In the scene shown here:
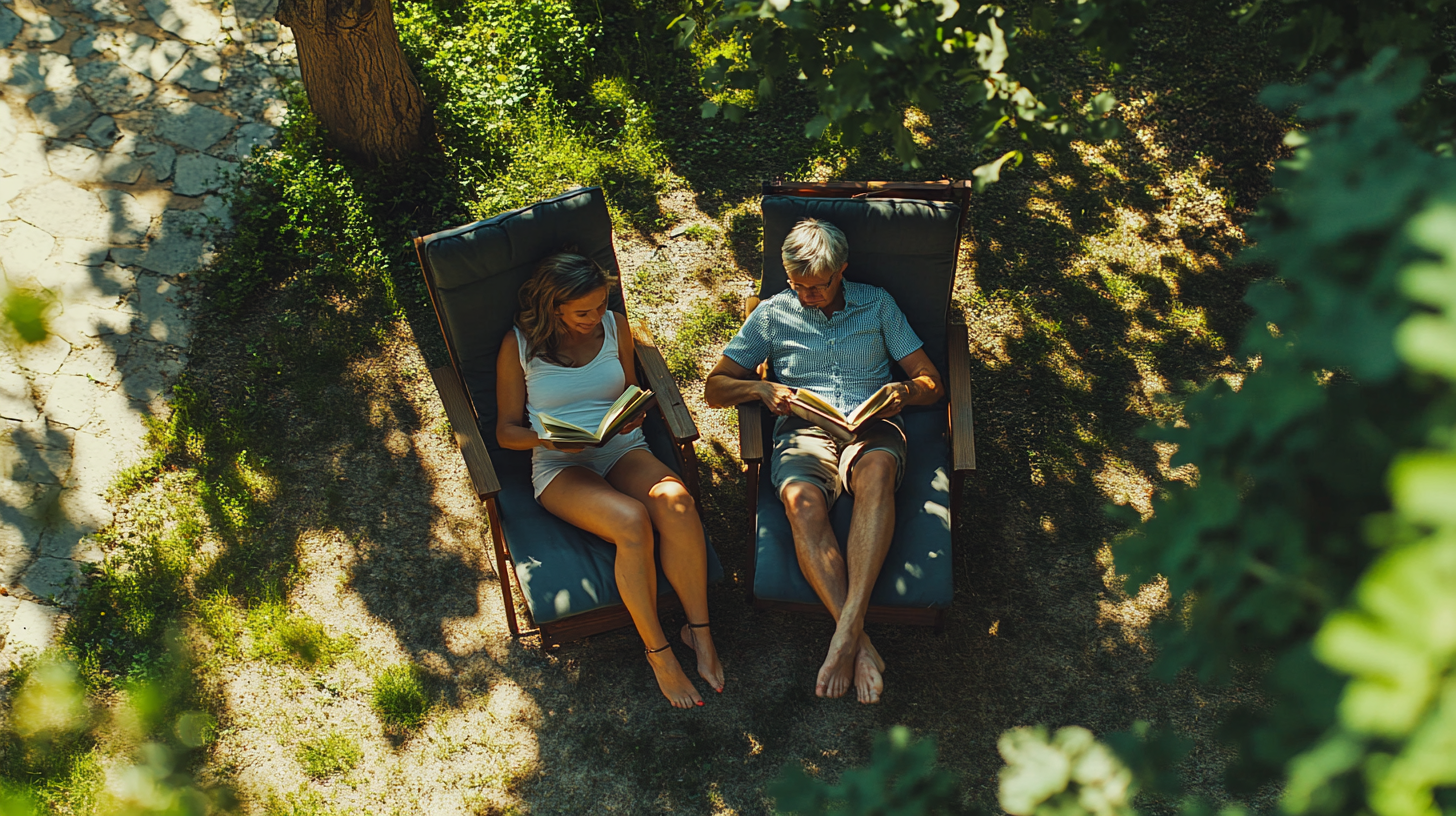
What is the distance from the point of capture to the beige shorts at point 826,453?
324cm

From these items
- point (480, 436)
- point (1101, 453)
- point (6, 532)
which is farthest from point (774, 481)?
point (6, 532)

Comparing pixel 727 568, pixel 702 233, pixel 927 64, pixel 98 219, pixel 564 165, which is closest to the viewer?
pixel 927 64

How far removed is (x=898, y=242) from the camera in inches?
139

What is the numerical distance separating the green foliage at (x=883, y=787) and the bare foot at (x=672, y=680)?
178 centimetres

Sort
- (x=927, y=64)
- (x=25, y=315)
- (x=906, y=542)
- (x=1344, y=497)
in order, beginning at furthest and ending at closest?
(x=906, y=542)
(x=927, y=64)
(x=1344, y=497)
(x=25, y=315)

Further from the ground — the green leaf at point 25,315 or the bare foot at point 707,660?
the green leaf at point 25,315

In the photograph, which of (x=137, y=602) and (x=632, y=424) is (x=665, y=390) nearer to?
(x=632, y=424)

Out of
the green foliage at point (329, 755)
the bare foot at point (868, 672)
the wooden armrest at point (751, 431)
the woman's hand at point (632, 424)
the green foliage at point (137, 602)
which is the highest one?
the woman's hand at point (632, 424)

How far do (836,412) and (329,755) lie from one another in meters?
2.12

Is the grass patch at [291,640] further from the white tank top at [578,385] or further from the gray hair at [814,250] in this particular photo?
the gray hair at [814,250]

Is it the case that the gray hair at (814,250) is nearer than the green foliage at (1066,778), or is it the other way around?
the green foliage at (1066,778)

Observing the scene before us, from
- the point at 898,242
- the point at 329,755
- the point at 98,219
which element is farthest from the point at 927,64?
the point at 98,219

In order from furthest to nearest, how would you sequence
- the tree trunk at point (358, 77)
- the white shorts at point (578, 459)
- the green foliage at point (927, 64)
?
the tree trunk at point (358, 77) → the white shorts at point (578, 459) → the green foliage at point (927, 64)

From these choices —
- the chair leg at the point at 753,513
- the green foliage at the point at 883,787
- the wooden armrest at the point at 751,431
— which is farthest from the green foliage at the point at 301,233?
the green foliage at the point at 883,787
